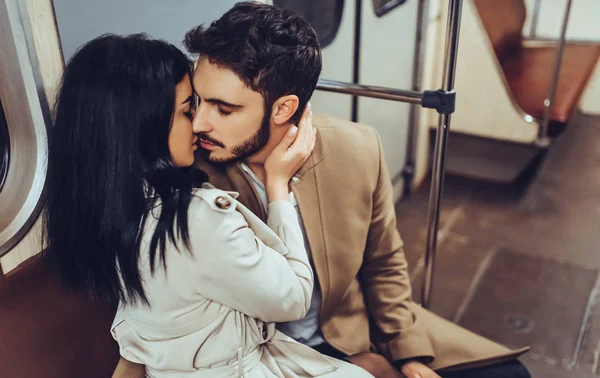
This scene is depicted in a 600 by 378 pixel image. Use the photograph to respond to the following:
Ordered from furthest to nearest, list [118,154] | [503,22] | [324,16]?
[503,22]
[324,16]
[118,154]

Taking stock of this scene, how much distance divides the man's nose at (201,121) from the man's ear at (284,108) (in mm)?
160

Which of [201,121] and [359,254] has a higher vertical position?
[201,121]

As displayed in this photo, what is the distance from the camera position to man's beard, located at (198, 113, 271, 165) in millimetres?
1393

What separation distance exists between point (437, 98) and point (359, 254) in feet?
1.51

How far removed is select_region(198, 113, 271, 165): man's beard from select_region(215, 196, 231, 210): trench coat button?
237mm

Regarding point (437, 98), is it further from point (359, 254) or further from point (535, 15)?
point (535, 15)

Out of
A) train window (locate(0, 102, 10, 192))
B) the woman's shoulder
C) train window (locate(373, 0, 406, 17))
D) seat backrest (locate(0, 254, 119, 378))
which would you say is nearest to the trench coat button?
the woman's shoulder

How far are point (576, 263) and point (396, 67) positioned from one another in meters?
1.39

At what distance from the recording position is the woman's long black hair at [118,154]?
112 cm

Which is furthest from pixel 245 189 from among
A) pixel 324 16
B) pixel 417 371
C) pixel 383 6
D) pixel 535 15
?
pixel 535 15

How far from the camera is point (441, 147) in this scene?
161cm

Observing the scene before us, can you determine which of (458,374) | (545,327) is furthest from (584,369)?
(458,374)

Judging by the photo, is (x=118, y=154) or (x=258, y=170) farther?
(x=258, y=170)

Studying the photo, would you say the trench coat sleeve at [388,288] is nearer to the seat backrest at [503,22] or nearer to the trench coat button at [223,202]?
the trench coat button at [223,202]
